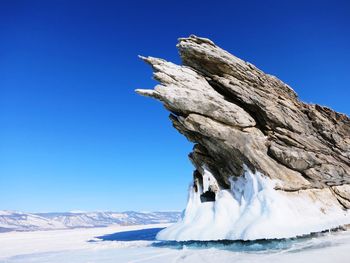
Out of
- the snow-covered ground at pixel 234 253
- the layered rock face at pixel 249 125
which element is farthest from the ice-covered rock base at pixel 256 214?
the snow-covered ground at pixel 234 253

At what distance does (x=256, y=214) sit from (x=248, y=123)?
7.40 metres

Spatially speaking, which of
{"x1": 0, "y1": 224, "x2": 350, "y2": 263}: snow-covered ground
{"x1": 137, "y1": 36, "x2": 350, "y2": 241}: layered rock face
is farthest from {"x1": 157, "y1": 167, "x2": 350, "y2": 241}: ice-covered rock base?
{"x1": 0, "y1": 224, "x2": 350, "y2": 263}: snow-covered ground

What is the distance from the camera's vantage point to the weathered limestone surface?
2757 centimetres

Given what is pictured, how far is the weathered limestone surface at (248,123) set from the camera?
27.6m

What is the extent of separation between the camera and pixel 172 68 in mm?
30047

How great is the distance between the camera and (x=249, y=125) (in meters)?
28.8

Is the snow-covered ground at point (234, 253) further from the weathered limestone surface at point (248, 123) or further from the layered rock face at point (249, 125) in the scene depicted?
the weathered limestone surface at point (248, 123)

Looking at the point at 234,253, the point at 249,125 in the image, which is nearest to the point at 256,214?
the point at 234,253

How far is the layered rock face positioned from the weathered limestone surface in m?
0.08

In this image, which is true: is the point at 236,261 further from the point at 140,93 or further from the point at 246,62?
the point at 246,62

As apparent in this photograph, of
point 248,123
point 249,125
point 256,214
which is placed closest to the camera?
point 256,214

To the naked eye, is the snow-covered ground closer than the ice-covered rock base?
Yes

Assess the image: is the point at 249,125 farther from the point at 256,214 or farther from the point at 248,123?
the point at 256,214

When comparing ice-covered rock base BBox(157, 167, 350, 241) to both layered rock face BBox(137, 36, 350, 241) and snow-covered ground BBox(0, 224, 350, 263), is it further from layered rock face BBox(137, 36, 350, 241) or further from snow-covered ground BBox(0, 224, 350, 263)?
snow-covered ground BBox(0, 224, 350, 263)
